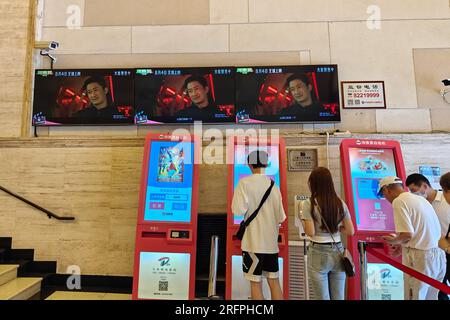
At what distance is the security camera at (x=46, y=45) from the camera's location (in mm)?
3848

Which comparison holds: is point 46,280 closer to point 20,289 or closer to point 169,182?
point 20,289

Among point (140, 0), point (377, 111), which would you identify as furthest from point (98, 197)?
point (377, 111)

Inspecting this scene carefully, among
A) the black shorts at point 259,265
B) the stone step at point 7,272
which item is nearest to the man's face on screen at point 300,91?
the black shorts at point 259,265

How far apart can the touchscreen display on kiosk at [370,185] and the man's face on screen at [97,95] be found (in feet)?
9.94

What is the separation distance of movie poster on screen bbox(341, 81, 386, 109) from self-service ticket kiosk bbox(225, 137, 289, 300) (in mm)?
1355

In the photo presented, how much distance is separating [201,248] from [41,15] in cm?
383

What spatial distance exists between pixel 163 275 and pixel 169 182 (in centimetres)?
92

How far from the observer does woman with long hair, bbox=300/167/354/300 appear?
215 cm

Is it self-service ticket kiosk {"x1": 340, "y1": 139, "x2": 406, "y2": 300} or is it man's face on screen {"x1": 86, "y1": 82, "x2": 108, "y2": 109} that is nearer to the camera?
self-service ticket kiosk {"x1": 340, "y1": 139, "x2": 406, "y2": 300}

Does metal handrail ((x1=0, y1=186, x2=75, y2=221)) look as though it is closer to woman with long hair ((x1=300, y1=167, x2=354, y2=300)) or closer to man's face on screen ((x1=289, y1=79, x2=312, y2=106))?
woman with long hair ((x1=300, y1=167, x2=354, y2=300))

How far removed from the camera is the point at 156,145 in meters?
3.14

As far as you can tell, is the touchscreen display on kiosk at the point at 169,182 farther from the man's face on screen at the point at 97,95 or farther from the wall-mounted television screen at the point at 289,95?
the man's face on screen at the point at 97,95

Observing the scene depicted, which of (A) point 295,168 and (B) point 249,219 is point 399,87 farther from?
(B) point 249,219

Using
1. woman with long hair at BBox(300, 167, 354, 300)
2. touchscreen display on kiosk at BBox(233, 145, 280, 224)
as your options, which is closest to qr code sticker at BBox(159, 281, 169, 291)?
touchscreen display on kiosk at BBox(233, 145, 280, 224)
